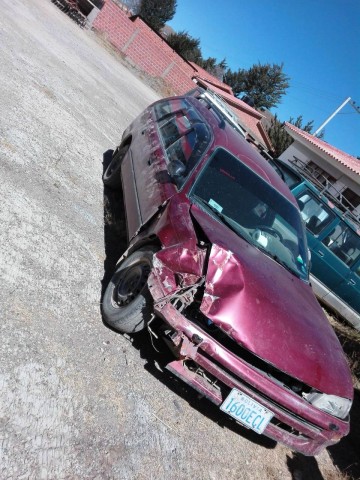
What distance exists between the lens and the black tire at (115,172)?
18.3ft

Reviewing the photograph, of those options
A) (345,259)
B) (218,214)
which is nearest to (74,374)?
(218,214)

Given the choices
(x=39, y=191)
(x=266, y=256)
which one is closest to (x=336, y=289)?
(x=266, y=256)

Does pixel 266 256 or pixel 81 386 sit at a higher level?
pixel 266 256

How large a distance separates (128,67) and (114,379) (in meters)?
23.0

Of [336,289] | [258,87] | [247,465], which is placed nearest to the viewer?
[247,465]

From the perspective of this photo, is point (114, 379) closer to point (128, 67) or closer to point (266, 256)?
point (266, 256)

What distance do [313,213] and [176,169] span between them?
5.73 meters

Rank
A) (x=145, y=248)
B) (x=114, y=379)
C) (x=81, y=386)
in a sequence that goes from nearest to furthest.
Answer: (x=81, y=386), (x=114, y=379), (x=145, y=248)

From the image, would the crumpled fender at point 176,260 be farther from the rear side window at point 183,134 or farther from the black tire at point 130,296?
the rear side window at point 183,134

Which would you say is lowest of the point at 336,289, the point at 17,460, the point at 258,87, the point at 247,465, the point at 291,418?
the point at 17,460

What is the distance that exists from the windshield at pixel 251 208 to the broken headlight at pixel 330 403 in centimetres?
129

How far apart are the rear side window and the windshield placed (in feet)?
0.67

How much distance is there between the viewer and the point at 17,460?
6.72 feet

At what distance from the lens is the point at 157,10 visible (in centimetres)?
4700
